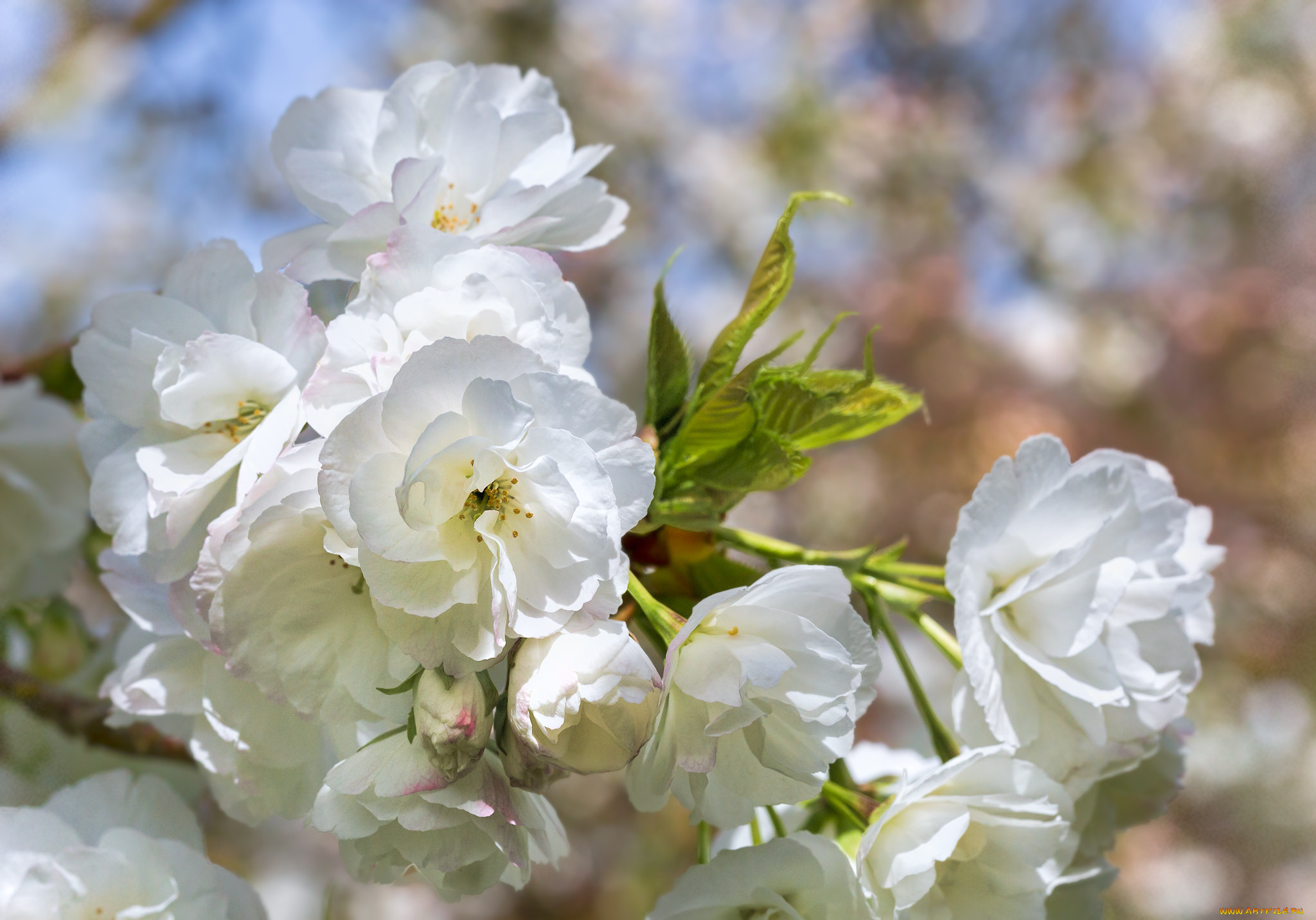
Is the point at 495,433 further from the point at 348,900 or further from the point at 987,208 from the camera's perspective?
the point at 987,208

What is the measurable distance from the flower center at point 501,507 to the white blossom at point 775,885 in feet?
0.72

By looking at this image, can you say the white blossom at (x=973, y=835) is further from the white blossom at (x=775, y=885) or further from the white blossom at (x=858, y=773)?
the white blossom at (x=858, y=773)

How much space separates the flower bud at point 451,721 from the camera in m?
0.38

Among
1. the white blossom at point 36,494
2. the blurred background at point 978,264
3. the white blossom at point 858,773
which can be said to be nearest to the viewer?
the white blossom at point 858,773

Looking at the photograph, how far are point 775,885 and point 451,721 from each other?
0.21 meters

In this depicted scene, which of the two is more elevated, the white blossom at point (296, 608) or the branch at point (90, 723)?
the white blossom at point (296, 608)

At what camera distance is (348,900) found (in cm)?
268

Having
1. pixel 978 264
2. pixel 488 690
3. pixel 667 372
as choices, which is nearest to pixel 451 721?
pixel 488 690

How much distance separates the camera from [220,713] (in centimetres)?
45

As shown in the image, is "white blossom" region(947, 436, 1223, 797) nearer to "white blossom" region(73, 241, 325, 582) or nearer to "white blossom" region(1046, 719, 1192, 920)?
"white blossom" region(1046, 719, 1192, 920)

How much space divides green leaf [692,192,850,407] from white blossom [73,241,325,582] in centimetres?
22

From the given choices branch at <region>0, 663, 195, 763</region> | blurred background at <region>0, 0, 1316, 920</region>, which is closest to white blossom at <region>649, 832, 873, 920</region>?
branch at <region>0, 663, 195, 763</region>

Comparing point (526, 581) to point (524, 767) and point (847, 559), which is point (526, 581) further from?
point (847, 559)

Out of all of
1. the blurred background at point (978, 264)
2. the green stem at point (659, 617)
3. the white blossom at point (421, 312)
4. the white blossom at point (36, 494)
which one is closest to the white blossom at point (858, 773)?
the green stem at point (659, 617)
